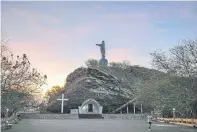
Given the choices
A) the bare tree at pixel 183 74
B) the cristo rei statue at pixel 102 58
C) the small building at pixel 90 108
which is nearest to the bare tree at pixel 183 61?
the bare tree at pixel 183 74

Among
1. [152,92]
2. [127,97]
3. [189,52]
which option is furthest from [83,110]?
[189,52]

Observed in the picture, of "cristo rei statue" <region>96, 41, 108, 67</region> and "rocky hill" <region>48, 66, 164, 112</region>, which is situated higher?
"cristo rei statue" <region>96, 41, 108, 67</region>

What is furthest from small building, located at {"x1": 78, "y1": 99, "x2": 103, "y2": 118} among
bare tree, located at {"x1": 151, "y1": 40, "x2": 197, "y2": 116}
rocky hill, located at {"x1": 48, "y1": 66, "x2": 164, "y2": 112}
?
bare tree, located at {"x1": 151, "y1": 40, "x2": 197, "y2": 116}

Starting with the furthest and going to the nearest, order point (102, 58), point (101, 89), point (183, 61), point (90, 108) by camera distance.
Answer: point (102, 58) < point (101, 89) < point (90, 108) < point (183, 61)

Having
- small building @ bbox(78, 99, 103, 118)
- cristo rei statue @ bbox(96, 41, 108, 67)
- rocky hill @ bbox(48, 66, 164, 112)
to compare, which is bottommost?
small building @ bbox(78, 99, 103, 118)

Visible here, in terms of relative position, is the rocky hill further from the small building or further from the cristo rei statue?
the cristo rei statue

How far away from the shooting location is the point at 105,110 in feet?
261

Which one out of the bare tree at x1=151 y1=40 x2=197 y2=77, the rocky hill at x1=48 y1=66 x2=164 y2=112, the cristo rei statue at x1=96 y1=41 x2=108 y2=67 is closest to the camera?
the bare tree at x1=151 y1=40 x2=197 y2=77

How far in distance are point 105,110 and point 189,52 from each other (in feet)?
154

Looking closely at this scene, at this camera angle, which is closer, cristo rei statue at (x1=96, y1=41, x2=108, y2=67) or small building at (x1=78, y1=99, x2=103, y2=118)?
small building at (x1=78, y1=99, x2=103, y2=118)

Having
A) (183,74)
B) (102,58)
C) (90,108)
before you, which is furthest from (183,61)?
(102,58)

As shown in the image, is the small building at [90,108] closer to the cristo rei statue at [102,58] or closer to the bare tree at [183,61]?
the cristo rei statue at [102,58]

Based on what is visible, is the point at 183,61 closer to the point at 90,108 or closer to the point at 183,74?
the point at 183,74

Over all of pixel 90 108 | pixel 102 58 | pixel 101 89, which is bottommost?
pixel 90 108
